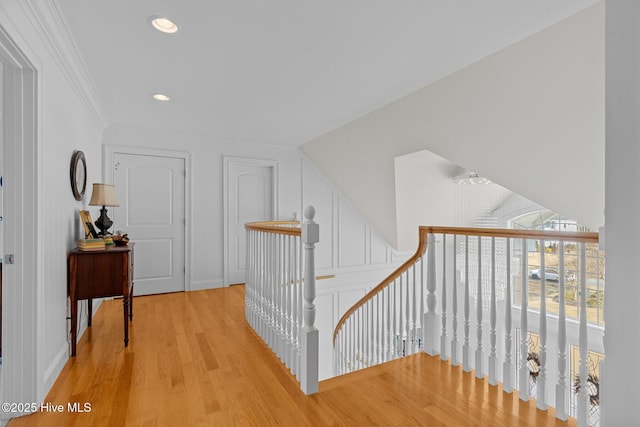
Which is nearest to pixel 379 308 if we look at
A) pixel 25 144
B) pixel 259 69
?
pixel 259 69

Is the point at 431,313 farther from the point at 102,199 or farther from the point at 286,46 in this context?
the point at 102,199

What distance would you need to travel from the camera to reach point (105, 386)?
1.94 meters

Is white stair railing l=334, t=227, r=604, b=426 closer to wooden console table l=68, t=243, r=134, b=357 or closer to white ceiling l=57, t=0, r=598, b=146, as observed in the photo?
white ceiling l=57, t=0, r=598, b=146

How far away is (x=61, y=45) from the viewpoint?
6.68 ft

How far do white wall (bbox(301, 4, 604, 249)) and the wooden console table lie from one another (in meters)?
2.93

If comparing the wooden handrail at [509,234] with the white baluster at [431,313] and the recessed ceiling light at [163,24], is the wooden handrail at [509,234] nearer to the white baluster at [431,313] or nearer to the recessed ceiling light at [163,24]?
the white baluster at [431,313]

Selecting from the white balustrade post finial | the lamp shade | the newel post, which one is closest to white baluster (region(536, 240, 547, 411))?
the white balustrade post finial

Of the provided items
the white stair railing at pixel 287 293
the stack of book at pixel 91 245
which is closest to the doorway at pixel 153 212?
the stack of book at pixel 91 245

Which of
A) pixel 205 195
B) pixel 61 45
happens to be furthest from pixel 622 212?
pixel 205 195

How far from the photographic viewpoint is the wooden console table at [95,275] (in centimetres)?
230

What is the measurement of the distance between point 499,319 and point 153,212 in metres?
5.26

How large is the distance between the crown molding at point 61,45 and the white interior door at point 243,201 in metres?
2.02

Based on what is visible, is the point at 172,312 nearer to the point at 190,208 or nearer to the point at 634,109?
the point at 190,208

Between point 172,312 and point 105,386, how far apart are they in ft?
4.90
